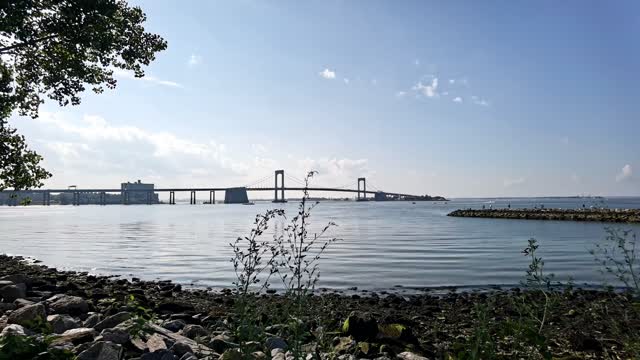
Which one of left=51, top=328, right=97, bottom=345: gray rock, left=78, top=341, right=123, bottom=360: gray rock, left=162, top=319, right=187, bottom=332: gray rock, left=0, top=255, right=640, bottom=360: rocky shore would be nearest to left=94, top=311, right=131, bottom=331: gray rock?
left=0, top=255, right=640, bottom=360: rocky shore

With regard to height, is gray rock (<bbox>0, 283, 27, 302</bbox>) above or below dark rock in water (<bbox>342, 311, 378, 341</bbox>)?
above

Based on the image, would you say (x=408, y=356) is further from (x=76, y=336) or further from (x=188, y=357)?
(x=76, y=336)

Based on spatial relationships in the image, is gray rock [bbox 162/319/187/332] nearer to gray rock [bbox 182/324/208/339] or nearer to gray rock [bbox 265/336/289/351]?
gray rock [bbox 182/324/208/339]

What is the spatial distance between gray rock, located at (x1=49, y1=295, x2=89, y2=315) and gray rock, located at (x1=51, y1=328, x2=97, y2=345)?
246cm

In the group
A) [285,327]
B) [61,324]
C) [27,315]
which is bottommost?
[61,324]

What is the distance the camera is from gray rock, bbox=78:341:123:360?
5652 mm

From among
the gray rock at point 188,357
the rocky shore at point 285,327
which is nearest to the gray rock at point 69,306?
the rocky shore at point 285,327

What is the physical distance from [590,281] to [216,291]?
14450 millimetres

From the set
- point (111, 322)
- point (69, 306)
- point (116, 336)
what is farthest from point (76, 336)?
point (69, 306)

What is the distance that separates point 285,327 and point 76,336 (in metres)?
3.77

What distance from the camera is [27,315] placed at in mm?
7684

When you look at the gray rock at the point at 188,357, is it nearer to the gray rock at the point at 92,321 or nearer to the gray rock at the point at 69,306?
the gray rock at the point at 92,321

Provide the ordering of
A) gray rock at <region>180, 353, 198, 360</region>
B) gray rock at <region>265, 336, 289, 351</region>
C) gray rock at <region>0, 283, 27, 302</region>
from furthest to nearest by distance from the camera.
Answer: gray rock at <region>0, 283, 27, 302</region>
gray rock at <region>265, 336, 289, 351</region>
gray rock at <region>180, 353, 198, 360</region>

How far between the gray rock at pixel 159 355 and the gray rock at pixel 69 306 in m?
4.04
